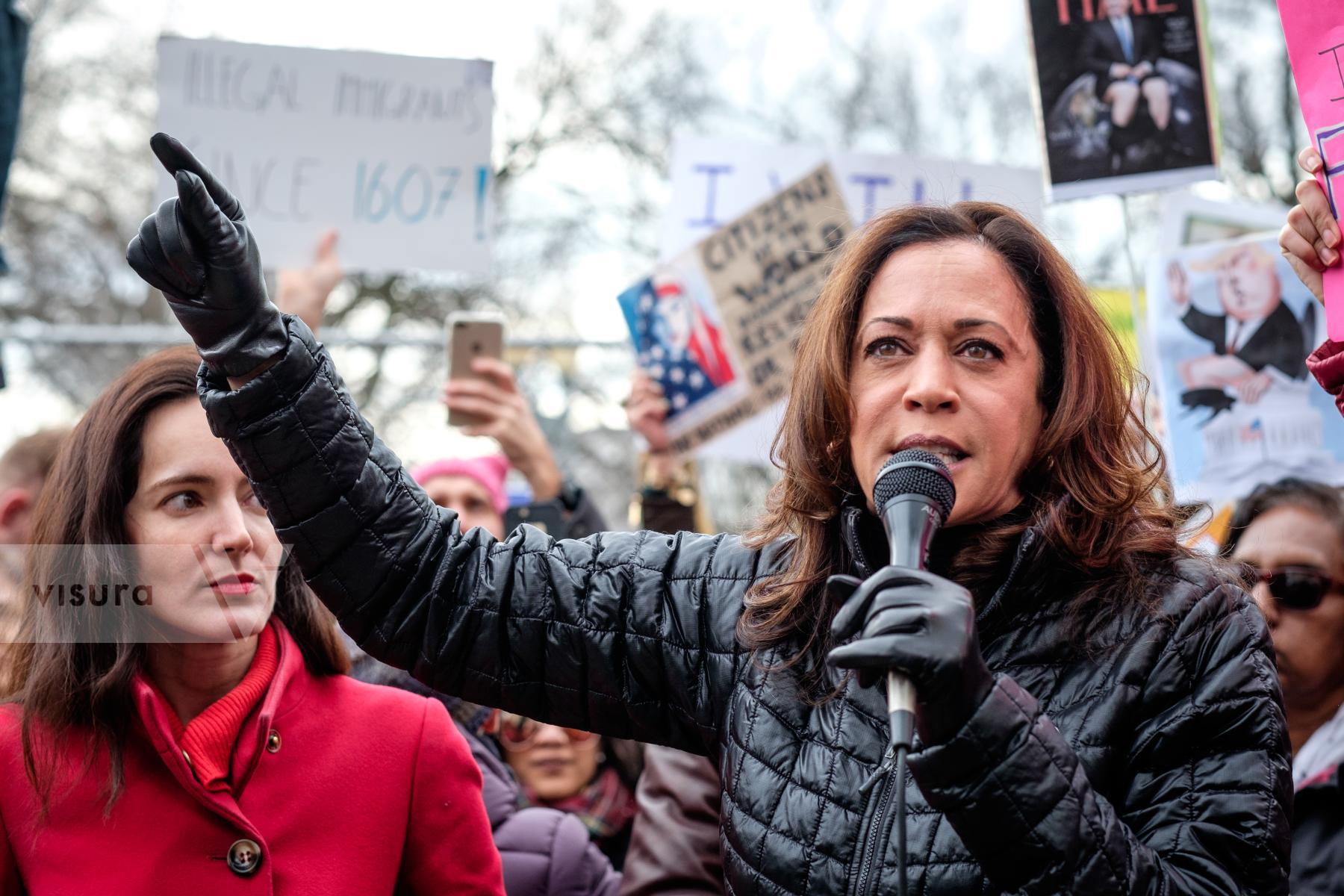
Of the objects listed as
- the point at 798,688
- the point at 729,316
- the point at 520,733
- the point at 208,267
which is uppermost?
→ the point at 729,316

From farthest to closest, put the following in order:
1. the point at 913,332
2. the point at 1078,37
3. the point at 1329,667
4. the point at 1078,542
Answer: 1. the point at 1078,37
2. the point at 1329,667
3. the point at 913,332
4. the point at 1078,542

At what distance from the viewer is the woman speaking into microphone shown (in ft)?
5.23

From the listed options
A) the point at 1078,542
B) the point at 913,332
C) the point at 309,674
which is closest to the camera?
the point at 1078,542

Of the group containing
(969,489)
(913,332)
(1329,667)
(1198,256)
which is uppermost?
(1198,256)

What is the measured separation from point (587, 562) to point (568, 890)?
1292 millimetres

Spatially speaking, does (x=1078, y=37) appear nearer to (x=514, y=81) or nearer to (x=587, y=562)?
(x=587, y=562)

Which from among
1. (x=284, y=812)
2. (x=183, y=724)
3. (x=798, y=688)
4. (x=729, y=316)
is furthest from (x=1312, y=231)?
(x=729, y=316)

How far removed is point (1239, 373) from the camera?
13.7 ft

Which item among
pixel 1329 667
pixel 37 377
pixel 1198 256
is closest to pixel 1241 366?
pixel 1198 256

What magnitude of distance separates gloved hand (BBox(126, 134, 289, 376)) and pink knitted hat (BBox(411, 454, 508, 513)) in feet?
7.92

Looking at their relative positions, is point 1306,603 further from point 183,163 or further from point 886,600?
point 183,163

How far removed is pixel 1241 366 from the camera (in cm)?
417

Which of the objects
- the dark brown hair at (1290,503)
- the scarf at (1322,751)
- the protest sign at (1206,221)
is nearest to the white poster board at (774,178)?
the protest sign at (1206,221)

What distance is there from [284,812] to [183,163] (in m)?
1.10
